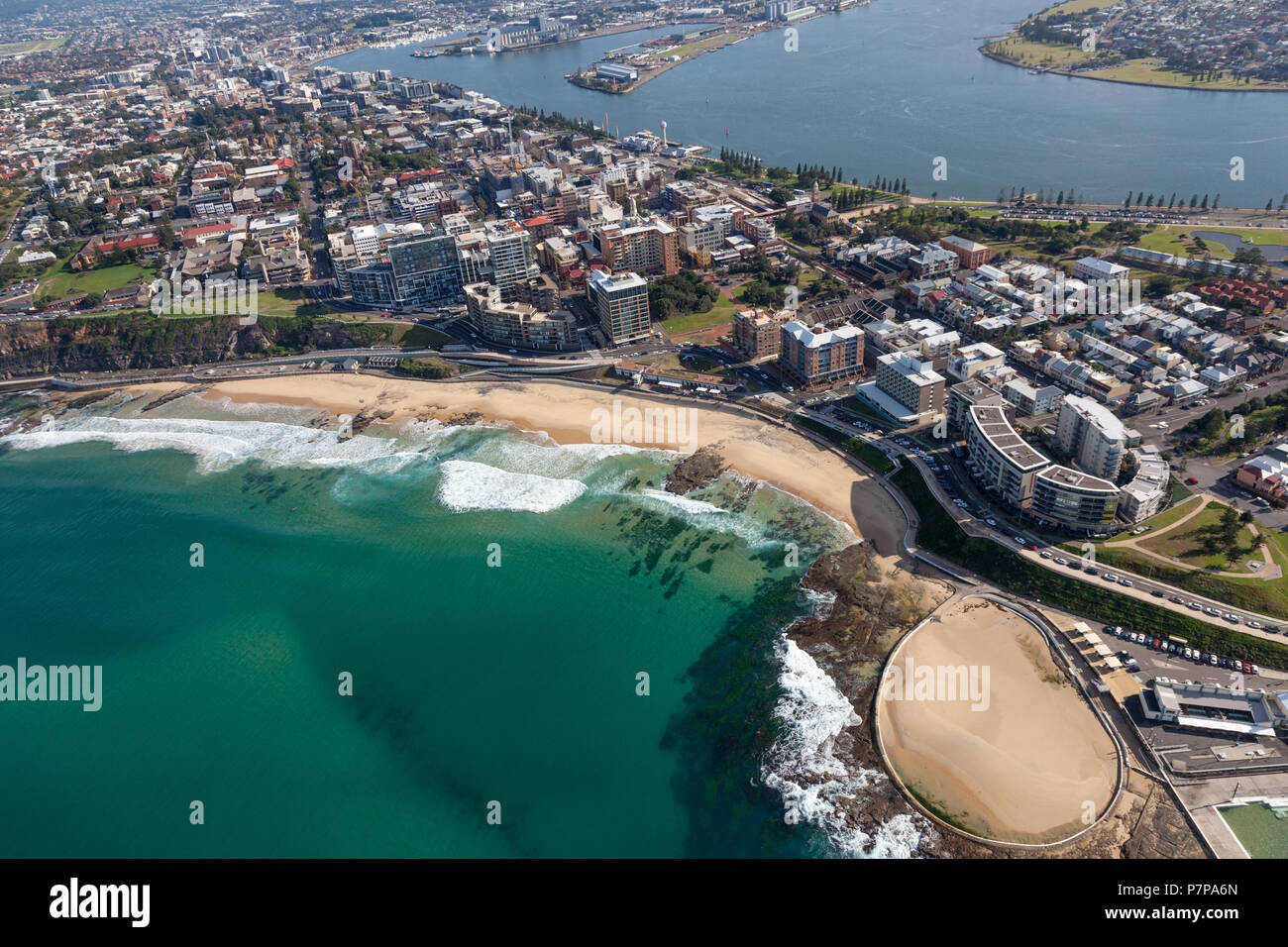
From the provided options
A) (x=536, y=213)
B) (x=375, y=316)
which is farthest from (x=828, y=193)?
(x=375, y=316)

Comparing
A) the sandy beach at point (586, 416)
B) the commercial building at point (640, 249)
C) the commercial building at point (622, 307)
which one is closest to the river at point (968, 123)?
the commercial building at point (640, 249)

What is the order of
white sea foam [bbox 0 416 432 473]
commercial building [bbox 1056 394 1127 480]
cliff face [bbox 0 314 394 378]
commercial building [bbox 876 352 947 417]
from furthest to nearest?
cliff face [bbox 0 314 394 378] → white sea foam [bbox 0 416 432 473] → commercial building [bbox 876 352 947 417] → commercial building [bbox 1056 394 1127 480]

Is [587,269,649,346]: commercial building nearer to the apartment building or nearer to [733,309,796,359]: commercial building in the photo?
[733,309,796,359]: commercial building

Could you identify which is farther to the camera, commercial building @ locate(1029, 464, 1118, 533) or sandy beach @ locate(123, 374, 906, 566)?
sandy beach @ locate(123, 374, 906, 566)

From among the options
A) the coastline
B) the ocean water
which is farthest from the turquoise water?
the coastline

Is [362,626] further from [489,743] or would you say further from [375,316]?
[375,316]

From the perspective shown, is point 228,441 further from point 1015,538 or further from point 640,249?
point 1015,538

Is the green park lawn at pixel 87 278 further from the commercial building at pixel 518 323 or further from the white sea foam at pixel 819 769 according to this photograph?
the white sea foam at pixel 819 769
